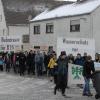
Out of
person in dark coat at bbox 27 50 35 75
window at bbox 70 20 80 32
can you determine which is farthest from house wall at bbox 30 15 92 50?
person in dark coat at bbox 27 50 35 75

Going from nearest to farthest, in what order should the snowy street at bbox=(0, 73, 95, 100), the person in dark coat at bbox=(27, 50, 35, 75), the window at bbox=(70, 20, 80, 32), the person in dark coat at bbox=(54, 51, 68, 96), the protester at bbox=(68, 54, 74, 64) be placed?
1. the snowy street at bbox=(0, 73, 95, 100)
2. the person in dark coat at bbox=(54, 51, 68, 96)
3. the protester at bbox=(68, 54, 74, 64)
4. the person in dark coat at bbox=(27, 50, 35, 75)
5. the window at bbox=(70, 20, 80, 32)

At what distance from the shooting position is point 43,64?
2995 centimetres

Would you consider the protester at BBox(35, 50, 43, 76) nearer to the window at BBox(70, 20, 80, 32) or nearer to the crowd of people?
the crowd of people

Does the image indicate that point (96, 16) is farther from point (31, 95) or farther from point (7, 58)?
point (31, 95)

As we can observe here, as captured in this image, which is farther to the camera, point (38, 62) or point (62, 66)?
point (38, 62)

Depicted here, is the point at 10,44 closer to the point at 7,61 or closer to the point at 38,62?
the point at 7,61

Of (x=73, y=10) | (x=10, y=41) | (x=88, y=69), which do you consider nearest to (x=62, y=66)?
(x=88, y=69)

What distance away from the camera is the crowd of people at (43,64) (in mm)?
18516

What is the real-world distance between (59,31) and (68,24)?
214 centimetres

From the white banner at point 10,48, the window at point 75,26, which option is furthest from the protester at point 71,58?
the window at point 75,26

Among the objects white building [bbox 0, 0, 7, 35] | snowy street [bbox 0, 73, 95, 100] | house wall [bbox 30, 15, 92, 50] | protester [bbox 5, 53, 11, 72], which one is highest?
white building [bbox 0, 0, 7, 35]

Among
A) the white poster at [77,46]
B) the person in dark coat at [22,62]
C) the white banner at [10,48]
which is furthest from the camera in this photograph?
the white banner at [10,48]

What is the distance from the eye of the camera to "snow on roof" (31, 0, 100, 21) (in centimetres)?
3977

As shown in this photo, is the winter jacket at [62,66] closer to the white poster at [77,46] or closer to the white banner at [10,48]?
the white poster at [77,46]
